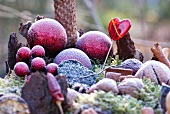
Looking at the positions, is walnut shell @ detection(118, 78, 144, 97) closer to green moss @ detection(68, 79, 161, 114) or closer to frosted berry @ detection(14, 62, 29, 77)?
green moss @ detection(68, 79, 161, 114)

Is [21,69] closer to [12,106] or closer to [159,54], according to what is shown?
[12,106]

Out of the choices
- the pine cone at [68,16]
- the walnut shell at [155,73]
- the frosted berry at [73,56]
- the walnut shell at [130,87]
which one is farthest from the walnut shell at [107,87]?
the pine cone at [68,16]

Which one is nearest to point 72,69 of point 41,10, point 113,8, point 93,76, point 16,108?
point 93,76

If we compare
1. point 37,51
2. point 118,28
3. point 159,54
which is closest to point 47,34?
point 37,51

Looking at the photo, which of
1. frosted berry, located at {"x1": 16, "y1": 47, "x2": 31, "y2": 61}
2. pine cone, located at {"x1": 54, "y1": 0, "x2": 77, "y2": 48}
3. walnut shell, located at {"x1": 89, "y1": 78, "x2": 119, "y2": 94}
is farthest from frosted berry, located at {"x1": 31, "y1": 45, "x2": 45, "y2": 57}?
walnut shell, located at {"x1": 89, "y1": 78, "x2": 119, "y2": 94}

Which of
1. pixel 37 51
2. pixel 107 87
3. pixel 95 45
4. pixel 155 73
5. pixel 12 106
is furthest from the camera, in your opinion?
pixel 95 45

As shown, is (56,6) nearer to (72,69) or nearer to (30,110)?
(72,69)
